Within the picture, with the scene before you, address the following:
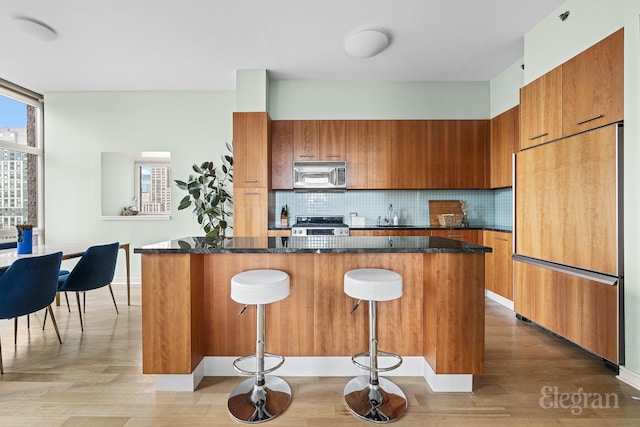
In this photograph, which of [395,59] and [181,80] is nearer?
[395,59]

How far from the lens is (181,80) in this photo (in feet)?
13.7

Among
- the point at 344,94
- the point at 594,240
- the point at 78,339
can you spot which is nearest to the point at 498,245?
the point at 594,240

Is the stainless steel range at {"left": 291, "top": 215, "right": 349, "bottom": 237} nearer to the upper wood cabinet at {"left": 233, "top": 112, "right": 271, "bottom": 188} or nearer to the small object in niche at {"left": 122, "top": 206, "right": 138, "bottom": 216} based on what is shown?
the upper wood cabinet at {"left": 233, "top": 112, "right": 271, "bottom": 188}

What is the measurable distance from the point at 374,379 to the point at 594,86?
2.48 metres

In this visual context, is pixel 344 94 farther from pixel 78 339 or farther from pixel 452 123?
pixel 78 339

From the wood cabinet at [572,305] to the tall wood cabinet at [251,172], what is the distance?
9.25 feet

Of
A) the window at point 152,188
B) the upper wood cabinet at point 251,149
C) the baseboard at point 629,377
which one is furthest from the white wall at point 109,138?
the baseboard at point 629,377

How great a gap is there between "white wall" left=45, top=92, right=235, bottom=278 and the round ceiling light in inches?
84.4

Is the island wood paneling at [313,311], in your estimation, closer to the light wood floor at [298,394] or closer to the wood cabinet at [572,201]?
the light wood floor at [298,394]

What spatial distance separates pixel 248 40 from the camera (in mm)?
3186

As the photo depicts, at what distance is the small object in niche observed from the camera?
470 cm

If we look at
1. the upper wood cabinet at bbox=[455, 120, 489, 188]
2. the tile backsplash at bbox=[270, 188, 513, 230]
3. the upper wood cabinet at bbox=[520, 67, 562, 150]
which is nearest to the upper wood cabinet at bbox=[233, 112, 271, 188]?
the tile backsplash at bbox=[270, 188, 513, 230]

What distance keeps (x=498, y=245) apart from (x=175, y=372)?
3543 mm

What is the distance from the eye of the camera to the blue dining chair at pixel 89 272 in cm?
284
